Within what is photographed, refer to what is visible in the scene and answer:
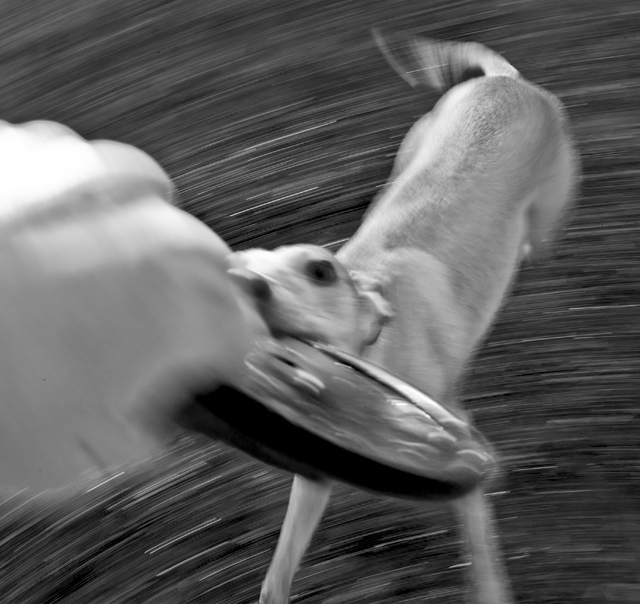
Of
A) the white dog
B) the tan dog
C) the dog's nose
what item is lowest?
the tan dog

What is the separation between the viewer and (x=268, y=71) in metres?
1.96

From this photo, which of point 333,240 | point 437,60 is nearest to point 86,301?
point 333,240

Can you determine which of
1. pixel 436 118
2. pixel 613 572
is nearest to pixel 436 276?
pixel 436 118

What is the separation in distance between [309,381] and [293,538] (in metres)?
0.54

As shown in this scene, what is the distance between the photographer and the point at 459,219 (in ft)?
4.33

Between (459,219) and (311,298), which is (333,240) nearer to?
(459,219)

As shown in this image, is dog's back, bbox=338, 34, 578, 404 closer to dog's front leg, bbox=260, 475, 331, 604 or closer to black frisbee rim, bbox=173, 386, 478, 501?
dog's front leg, bbox=260, 475, 331, 604

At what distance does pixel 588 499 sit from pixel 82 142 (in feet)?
3.57

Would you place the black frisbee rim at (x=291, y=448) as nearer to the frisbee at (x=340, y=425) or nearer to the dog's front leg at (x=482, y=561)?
the frisbee at (x=340, y=425)

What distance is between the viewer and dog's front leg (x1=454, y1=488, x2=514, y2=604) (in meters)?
1.23

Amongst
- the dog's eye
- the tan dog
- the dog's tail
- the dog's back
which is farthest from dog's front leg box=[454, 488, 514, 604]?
the dog's tail

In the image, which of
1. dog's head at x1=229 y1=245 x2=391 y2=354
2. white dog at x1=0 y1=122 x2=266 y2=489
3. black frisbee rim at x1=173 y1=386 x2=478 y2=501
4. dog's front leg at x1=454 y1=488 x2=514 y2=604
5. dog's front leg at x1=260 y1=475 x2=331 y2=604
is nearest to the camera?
white dog at x1=0 y1=122 x2=266 y2=489

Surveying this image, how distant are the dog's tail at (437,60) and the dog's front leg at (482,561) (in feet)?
2.46

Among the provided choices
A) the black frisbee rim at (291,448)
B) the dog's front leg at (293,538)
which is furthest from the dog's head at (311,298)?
the dog's front leg at (293,538)
